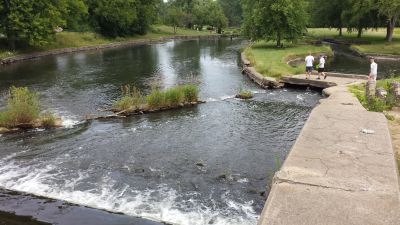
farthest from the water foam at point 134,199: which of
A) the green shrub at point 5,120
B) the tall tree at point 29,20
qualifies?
the tall tree at point 29,20

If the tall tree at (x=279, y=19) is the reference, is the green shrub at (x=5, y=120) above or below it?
below

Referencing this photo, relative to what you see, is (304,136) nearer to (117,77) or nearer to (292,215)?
(292,215)

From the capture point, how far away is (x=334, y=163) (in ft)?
31.7

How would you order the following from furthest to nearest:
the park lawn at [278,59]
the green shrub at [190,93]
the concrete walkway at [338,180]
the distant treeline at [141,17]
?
the distant treeline at [141,17]
the park lawn at [278,59]
the green shrub at [190,93]
the concrete walkway at [338,180]

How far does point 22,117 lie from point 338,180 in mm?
16988

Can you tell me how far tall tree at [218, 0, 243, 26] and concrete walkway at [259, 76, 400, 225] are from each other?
146020 mm

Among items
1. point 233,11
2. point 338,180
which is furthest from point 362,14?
point 233,11

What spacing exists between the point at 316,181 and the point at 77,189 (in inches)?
329

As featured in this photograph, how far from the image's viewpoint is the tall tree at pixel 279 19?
179 ft

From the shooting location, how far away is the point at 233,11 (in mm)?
157750

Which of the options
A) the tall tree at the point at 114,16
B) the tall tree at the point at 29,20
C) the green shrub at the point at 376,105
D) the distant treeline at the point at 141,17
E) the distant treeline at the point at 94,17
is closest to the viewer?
the green shrub at the point at 376,105

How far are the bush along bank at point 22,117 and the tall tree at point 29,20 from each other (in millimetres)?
36010

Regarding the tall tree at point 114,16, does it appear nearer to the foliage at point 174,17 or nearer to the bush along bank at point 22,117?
the foliage at point 174,17

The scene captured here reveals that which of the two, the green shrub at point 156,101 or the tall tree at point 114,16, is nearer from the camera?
the green shrub at point 156,101
